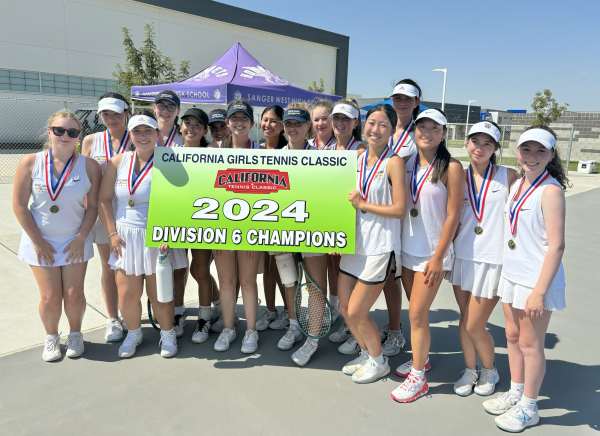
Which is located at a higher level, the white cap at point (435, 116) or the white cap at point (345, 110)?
the white cap at point (345, 110)

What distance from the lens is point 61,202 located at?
11.1 feet

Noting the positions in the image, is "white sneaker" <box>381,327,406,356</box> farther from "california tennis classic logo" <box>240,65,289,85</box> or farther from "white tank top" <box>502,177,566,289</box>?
"california tennis classic logo" <box>240,65,289,85</box>

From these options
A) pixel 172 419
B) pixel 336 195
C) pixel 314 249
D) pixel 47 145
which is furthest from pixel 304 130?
pixel 172 419

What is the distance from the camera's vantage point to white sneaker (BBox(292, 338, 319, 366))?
3607 millimetres

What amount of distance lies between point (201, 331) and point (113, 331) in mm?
856

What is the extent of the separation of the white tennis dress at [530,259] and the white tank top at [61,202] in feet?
11.4

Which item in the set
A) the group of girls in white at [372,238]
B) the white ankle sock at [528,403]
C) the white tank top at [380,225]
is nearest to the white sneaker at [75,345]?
the group of girls in white at [372,238]

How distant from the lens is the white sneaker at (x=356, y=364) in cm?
350

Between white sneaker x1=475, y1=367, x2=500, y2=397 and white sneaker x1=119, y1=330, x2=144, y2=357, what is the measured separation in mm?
3026

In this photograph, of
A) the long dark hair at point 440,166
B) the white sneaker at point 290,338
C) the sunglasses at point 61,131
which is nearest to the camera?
the long dark hair at point 440,166

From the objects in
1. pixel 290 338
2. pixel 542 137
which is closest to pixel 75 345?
pixel 290 338

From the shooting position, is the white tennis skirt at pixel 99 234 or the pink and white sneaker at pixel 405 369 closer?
the pink and white sneaker at pixel 405 369

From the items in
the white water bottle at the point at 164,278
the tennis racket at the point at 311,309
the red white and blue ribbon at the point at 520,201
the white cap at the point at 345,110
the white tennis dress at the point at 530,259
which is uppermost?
the white cap at the point at 345,110

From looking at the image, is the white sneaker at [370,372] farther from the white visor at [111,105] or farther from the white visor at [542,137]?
the white visor at [111,105]
